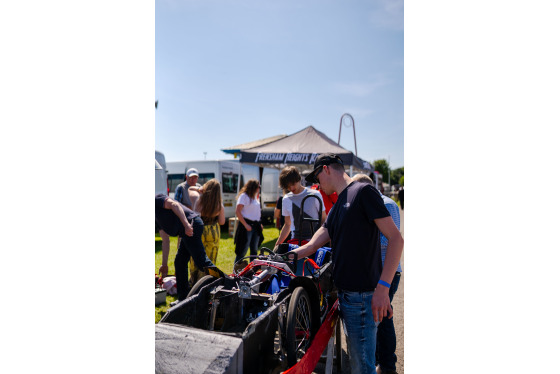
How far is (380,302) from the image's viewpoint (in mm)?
2041

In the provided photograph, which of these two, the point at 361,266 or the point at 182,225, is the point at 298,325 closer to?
the point at 361,266

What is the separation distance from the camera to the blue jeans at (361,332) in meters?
2.16

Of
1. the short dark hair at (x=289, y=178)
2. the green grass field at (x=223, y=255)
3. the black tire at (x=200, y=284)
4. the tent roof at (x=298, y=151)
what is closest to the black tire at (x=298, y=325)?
the black tire at (x=200, y=284)

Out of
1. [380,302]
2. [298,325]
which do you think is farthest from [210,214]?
[380,302]

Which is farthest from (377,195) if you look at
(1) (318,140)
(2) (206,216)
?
(1) (318,140)

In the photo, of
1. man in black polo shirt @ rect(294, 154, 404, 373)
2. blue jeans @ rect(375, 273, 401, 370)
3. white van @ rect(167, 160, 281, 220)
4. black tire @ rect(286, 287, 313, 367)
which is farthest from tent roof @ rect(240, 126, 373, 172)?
man in black polo shirt @ rect(294, 154, 404, 373)

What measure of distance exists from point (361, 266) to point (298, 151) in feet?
25.5

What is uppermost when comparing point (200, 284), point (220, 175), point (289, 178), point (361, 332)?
point (220, 175)

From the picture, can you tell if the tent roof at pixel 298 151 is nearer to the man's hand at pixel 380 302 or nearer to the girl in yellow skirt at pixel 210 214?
the girl in yellow skirt at pixel 210 214

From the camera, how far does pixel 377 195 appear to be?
2.11 metres

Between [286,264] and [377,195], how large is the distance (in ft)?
3.48

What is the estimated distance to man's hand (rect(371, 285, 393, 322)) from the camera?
2031mm

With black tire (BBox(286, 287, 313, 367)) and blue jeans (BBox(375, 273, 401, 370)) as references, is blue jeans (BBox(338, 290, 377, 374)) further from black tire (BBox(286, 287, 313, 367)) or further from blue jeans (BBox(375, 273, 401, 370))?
blue jeans (BBox(375, 273, 401, 370))

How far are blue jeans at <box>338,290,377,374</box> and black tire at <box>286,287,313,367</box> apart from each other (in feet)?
1.21
